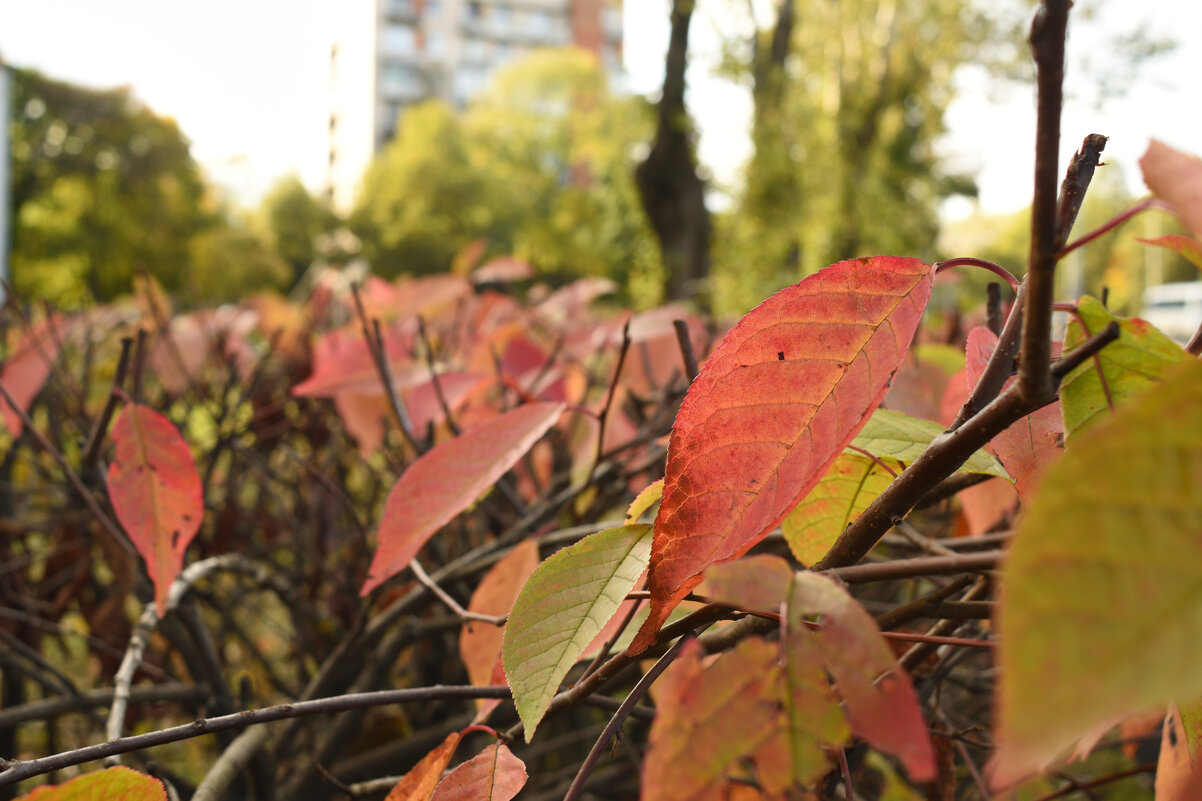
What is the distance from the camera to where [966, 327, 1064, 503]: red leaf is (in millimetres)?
241

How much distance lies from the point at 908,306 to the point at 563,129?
22.3m

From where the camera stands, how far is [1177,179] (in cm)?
22

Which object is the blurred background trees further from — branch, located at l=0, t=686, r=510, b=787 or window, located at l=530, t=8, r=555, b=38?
window, located at l=530, t=8, r=555, b=38

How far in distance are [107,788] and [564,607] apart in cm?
13

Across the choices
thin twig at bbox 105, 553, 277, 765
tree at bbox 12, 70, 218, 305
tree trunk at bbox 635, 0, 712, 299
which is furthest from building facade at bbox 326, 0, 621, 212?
thin twig at bbox 105, 553, 277, 765

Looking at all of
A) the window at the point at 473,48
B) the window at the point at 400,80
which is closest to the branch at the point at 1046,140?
the window at the point at 400,80

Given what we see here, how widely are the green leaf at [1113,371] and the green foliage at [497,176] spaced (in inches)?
558

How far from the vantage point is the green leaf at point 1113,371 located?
0.21 metres

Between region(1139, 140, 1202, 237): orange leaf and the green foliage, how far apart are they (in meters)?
14.1

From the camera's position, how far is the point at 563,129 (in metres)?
21.4

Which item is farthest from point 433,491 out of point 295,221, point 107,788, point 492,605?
point 295,221

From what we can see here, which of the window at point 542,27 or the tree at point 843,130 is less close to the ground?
the window at point 542,27

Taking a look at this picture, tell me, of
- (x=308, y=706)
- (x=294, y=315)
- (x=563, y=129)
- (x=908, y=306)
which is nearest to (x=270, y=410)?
(x=294, y=315)

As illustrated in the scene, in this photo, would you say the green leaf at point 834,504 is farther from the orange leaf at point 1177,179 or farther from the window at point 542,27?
the window at point 542,27
